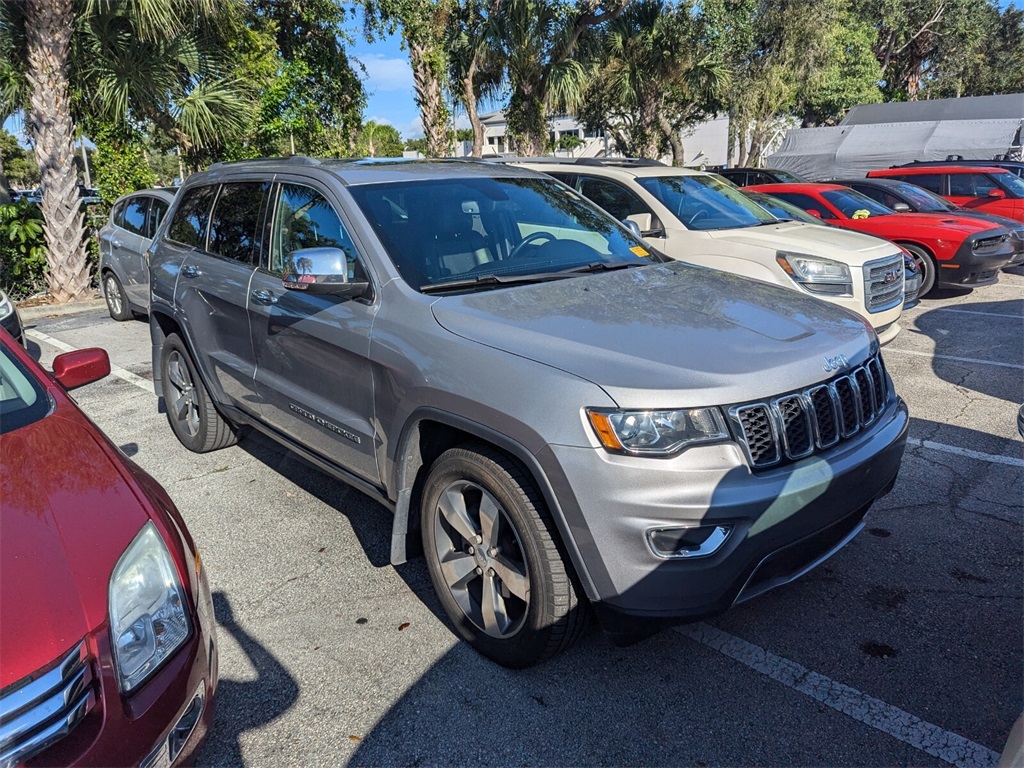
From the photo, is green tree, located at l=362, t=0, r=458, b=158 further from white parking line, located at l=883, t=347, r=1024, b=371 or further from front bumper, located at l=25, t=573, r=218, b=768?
front bumper, located at l=25, t=573, r=218, b=768

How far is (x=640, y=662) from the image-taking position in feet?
9.41

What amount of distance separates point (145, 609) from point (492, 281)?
1.84 metres

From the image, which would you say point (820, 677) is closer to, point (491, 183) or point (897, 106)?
point (491, 183)

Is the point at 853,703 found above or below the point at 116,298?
below

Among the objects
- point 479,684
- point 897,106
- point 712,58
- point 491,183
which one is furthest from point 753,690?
point 897,106

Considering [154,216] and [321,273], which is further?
[154,216]

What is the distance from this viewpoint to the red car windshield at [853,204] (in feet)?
35.1

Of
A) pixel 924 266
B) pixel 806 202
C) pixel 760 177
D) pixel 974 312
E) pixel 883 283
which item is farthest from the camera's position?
pixel 760 177

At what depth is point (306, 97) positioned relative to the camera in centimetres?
1593

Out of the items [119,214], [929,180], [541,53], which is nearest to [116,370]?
→ [119,214]

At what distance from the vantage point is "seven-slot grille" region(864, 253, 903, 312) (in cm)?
653

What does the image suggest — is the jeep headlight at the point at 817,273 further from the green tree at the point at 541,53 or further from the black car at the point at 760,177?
the green tree at the point at 541,53

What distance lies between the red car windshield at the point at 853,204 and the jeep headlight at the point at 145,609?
1071 centimetres

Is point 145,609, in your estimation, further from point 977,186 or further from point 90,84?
point 977,186
